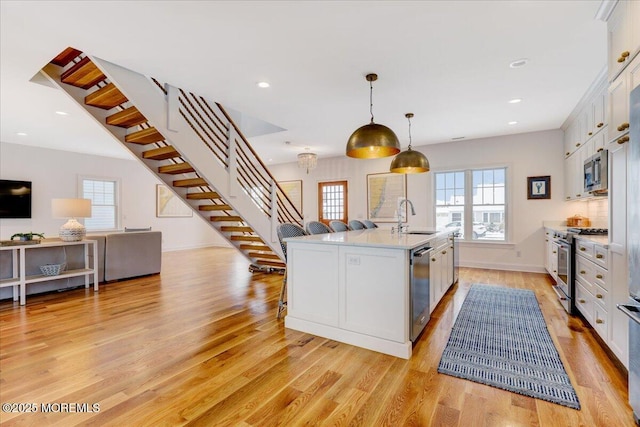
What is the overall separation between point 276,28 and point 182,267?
534 centimetres

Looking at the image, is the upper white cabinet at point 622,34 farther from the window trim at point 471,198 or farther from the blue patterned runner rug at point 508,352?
the window trim at point 471,198

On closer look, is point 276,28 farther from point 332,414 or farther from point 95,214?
point 95,214

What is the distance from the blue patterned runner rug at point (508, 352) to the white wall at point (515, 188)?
249 centimetres

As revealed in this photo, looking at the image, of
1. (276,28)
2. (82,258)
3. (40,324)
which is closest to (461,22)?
(276,28)

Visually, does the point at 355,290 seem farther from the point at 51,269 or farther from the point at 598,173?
the point at 51,269

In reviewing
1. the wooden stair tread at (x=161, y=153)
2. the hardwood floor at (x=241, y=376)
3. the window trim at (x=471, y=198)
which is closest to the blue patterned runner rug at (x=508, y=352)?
the hardwood floor at (x=241, y=376)

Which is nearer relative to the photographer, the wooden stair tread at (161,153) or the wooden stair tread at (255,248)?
the wooden stair tread at (161,153)

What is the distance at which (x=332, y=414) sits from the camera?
177 centimetres

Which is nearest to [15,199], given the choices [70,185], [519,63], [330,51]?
[70,185]

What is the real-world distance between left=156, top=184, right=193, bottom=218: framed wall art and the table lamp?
13.9 ft

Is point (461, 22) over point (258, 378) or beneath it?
over

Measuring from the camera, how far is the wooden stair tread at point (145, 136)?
11.5 feet

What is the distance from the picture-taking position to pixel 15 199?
657 cm

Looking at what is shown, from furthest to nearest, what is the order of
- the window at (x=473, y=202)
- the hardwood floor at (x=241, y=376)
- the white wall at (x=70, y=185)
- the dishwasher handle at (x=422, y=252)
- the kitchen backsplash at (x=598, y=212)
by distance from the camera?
the white wall at (x=70, y=185), the window at (x=473, y=202), the kitchen backsplash at (x=598, y=212), the dishwasher handle at (x=422, y=252), the hardwood floor at (x=241, y=376)
